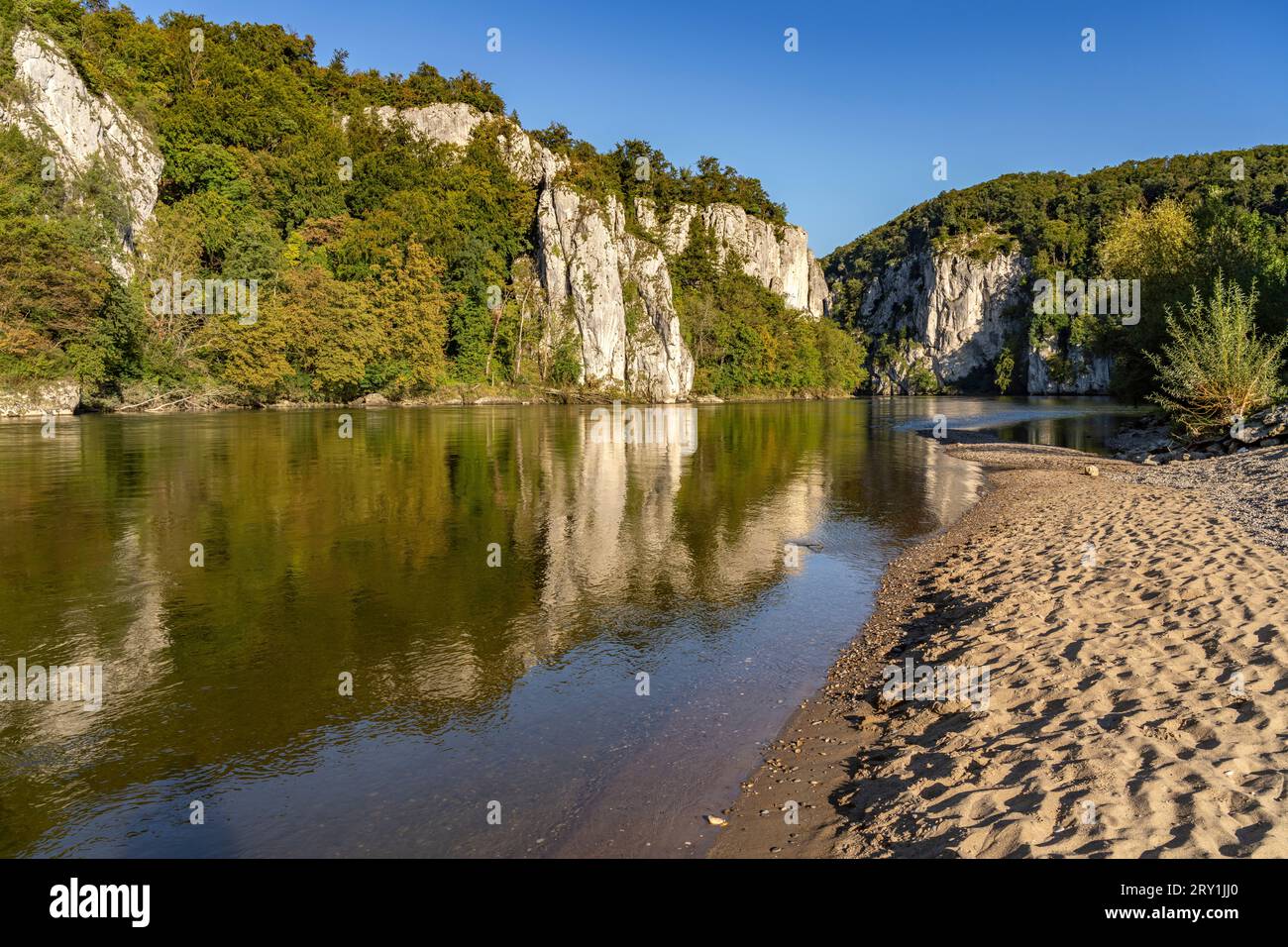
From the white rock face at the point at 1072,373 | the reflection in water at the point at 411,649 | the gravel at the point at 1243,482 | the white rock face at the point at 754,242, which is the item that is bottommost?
the reflection in water at the point at 411,649

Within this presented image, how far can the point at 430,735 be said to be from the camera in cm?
830

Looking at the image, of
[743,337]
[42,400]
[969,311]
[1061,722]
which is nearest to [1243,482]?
[1061,722]

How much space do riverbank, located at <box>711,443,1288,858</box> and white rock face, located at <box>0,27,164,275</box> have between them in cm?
8346

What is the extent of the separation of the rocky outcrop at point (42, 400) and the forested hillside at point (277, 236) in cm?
126

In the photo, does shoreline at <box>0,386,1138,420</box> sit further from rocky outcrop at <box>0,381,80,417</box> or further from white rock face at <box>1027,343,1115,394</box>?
white rock face at <box>1027,343,1115,394</box>

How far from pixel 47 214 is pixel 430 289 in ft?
135

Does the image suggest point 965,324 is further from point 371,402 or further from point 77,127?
point 77,127

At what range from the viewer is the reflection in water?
671cm

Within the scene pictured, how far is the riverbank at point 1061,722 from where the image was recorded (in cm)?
529

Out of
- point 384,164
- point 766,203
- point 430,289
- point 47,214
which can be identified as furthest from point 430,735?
point 766,203

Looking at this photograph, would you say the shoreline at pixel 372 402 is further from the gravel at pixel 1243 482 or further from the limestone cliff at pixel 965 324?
the gravel at pixel 1243 482

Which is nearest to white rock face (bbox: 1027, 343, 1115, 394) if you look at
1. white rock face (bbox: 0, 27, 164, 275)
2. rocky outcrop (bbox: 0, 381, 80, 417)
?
white rock face (bbox: 0, 27, 164, 275)

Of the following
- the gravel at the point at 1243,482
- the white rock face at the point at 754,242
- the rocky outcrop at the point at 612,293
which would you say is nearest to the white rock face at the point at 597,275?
the rocky outcrop at the point at 612,293
